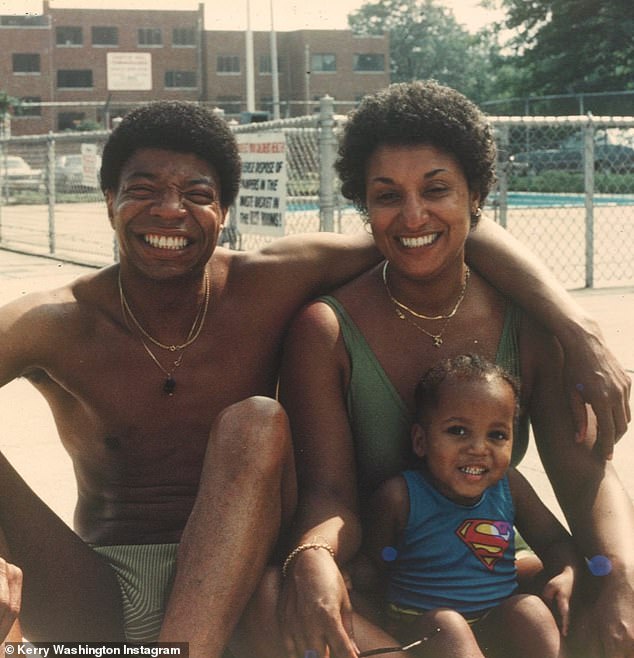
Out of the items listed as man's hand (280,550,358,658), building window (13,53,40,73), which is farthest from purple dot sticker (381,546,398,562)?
building window (13,53,40,73)

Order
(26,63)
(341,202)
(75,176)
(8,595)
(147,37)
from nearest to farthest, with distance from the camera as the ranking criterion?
1. (8,595)
2. (341,202)
3. (75,176)
4. (26,63)
5. (147,37)

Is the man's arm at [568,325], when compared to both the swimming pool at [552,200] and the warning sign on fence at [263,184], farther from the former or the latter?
the swimming pool at [552,200]

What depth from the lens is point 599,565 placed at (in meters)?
2.58

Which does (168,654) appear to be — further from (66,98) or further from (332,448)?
(66,98)

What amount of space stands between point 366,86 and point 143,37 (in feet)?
43.9

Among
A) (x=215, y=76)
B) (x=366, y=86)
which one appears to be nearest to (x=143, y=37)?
(x=215, y=76)

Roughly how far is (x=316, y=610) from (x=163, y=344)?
955mm

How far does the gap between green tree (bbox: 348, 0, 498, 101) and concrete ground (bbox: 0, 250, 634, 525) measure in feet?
230

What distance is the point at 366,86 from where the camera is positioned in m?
66.2

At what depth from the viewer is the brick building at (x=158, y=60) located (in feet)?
200

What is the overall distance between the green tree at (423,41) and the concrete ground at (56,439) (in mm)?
70207

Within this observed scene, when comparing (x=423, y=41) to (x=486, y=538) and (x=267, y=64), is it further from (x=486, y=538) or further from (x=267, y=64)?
(x=486, y=538)

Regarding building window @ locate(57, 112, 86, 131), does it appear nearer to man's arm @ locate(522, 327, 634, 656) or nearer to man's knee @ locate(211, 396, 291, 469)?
man's arm @ locate(522, 327, 634, 656)

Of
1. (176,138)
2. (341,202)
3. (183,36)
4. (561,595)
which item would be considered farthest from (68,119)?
(561,595)
